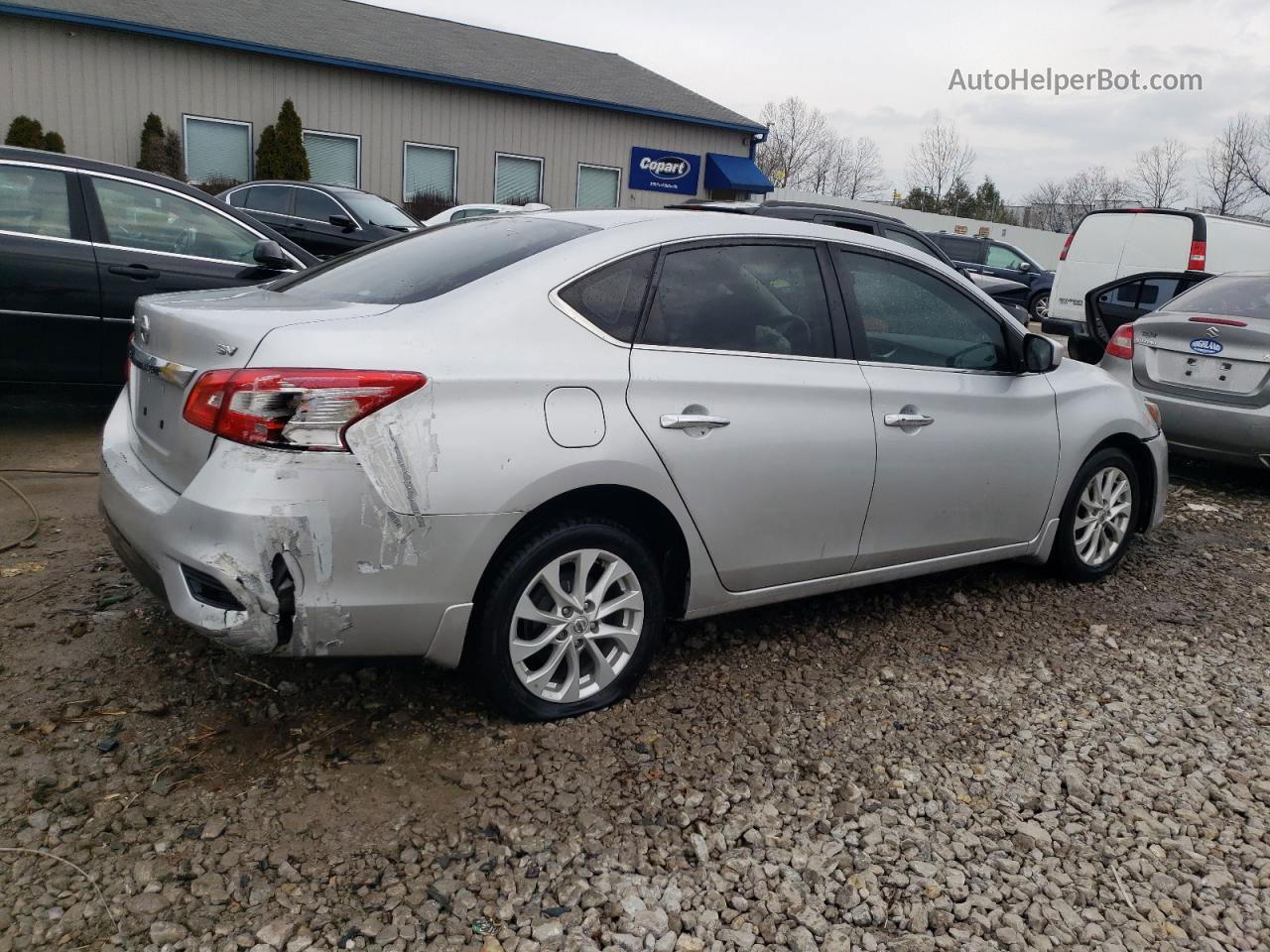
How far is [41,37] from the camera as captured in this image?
58.7 ft

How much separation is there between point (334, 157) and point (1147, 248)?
1533 cm

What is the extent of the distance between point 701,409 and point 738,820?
4.00 feet

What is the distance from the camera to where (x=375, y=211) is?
42.3ft

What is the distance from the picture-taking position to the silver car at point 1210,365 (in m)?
6.37

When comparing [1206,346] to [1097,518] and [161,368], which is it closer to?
[1097,518]

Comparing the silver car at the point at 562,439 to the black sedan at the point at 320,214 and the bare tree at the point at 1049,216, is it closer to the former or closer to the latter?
the black sedan at the point at 320,214

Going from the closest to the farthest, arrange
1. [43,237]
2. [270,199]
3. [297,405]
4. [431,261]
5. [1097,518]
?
[297,405] < [431,261] < [1097,518] < [43,237] < [270,199]

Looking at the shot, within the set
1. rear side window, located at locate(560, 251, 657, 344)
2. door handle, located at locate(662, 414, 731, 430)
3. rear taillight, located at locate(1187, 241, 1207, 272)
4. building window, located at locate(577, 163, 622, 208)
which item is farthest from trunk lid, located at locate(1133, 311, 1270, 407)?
building window, located at locate(577, 163, 622, 208)

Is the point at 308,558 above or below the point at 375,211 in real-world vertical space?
below

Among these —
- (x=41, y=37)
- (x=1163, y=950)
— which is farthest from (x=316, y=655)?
(x=41, y=37)

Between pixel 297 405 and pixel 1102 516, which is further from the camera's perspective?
pixel 1102 516

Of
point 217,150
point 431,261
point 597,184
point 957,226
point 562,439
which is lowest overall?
point 562,439

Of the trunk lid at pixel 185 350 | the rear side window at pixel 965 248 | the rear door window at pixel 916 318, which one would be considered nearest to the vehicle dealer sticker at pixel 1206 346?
the rear door window at pixel 916 318

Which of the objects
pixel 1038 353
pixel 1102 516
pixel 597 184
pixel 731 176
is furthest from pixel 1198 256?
pixel 731 176
